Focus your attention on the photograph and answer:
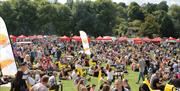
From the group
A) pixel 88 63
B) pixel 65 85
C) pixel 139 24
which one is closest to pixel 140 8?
pixel 139 24

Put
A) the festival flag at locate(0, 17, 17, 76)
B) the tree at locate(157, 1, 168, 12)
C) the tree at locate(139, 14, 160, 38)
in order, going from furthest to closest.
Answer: the tree at locate(157, 1, 168, 12), the tree at locate(139, 14, 160, 38), the festival flag at locate(0, 17, 17, 76)

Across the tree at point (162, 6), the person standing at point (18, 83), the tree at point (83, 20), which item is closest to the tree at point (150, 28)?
the tree at point (83, 20)

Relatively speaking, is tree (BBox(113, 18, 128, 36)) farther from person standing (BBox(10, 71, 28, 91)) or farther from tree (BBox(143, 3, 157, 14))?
person standing (BBox(10, 71, 28, 91))

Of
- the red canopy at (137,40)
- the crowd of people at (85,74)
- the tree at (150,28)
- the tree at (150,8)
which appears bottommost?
the tree at (150,28)

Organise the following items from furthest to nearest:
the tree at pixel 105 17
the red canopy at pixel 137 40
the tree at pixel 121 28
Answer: the tree at pixel 121 28
the tree at pixel 105 17
the red canopy at pixel 137 40

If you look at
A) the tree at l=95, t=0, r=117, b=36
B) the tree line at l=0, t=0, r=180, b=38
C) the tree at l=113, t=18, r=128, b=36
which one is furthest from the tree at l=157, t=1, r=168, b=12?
the tree at l=95, t=0, r=117, b=36

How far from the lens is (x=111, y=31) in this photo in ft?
375

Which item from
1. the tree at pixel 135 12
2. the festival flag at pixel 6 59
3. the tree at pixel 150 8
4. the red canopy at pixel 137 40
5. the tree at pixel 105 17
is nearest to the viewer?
the festival flag at pixel 6 59

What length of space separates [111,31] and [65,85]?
92.6 metres

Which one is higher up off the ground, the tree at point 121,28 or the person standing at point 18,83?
the person standing at point 18,83

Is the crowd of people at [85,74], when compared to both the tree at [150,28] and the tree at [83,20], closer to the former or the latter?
the tree at [83,20]

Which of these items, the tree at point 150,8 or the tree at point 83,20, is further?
the tree at point 150,8

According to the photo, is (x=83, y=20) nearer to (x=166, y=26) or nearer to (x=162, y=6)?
(x=166, y=26)

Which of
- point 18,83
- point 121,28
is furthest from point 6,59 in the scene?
point 121,28
